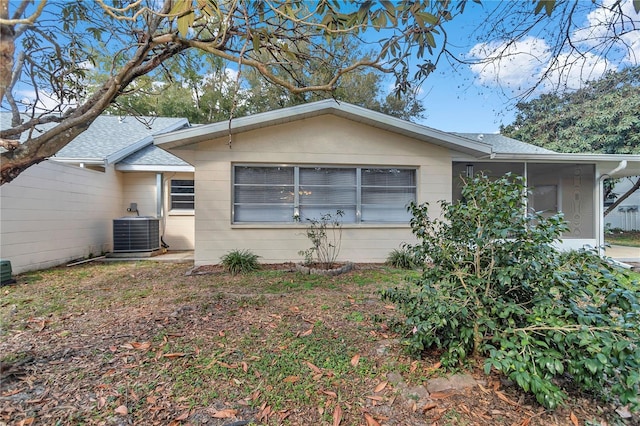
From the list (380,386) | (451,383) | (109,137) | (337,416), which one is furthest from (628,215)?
(109,137)

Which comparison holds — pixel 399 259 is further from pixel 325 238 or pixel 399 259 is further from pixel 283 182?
pixel 283 182

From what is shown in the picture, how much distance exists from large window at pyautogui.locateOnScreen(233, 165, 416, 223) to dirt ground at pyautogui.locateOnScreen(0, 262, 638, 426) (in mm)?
2964

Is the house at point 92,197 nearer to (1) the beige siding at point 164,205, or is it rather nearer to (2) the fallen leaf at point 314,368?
(1) the beige siding at point 164,205

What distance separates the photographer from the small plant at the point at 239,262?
6.00 m

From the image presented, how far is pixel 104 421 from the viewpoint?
1.86m

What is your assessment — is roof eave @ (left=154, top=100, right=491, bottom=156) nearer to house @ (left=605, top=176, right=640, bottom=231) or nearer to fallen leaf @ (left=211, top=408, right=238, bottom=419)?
fallen leaf @ (left=211, top=408, right=238, bottom=419)

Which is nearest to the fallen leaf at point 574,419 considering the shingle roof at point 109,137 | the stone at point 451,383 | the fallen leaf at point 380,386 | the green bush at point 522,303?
the green bush at point 522,303

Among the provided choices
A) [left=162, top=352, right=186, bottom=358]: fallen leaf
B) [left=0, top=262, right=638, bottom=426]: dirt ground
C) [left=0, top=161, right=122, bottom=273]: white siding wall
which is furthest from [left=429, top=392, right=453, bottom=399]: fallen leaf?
[left=0, top=161, right=122, bottom=273]: white siding wall

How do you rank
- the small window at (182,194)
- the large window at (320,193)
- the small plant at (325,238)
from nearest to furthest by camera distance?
1. the small plant at (325,238)
2. the large window at (320,193)
3. the small window at (182,194)

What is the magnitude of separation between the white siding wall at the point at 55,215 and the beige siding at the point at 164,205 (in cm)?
45

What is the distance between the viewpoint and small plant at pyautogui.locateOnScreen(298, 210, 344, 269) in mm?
6727

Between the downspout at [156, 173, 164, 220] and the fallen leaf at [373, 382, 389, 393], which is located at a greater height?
the downspout at [156, 173, 164, 220]

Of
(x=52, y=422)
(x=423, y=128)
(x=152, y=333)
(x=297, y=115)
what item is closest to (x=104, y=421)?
(x=52, y=422)

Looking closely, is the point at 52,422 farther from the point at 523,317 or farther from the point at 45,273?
the point at 45,273
